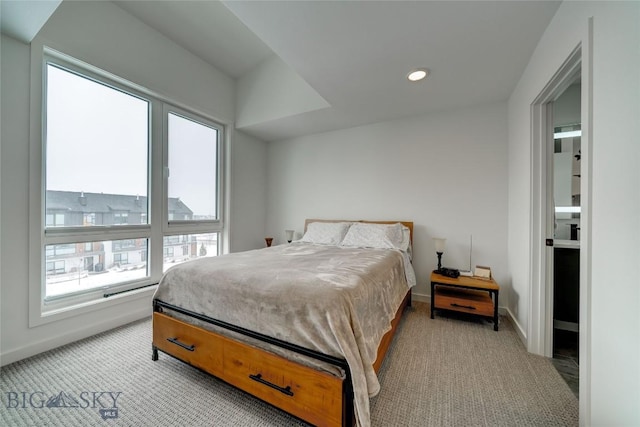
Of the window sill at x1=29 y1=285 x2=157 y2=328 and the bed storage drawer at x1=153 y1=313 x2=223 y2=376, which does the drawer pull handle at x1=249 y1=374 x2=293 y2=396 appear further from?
the window sill at x1=29 y1=285 x2=157 y2=328

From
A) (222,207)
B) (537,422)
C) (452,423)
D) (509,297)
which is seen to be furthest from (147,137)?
(509,297)

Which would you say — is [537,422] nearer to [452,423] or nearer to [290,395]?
[452,423]

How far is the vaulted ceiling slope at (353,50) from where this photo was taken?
152 centimetres

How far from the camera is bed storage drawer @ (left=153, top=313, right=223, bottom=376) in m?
1.46

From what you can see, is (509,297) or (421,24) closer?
(421,24)

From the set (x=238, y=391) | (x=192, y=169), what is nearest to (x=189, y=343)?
(x=238, y=391)

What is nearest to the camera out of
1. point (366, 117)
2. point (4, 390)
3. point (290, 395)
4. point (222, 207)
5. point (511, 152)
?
point (290, 395)

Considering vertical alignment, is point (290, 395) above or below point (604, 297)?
below

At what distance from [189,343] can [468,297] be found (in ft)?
8.47

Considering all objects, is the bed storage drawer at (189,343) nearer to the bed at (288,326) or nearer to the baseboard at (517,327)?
the bed at (288,326)

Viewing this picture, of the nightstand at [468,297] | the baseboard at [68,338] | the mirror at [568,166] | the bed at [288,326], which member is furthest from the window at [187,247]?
the mirror at [568,166]

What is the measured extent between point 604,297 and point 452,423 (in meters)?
0.95

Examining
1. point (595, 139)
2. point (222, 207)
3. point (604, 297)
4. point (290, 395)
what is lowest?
point (290, 395)

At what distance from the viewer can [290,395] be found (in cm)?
119
